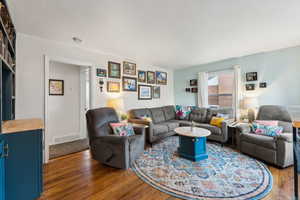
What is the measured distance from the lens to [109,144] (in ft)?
8.05

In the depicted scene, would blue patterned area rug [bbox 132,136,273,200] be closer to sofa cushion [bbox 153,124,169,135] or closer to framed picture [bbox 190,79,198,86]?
sofa cushion [bbox 153,124,169,135]

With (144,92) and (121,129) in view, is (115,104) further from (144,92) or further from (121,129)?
(144,92)

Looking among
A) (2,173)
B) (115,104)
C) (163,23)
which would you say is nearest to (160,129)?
(115,104)

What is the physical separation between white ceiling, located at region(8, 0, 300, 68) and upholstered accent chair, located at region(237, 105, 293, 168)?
1617 mm

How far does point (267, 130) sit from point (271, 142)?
0.40 meters

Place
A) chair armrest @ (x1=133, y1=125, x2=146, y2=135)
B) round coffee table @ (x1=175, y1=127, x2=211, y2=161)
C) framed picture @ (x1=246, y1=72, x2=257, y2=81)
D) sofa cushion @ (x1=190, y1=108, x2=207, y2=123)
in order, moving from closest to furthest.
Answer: round coffee table @ (x1=175, y1=127, x2=211, y2=161) → chair armrest @ (x1=133, y1=125, x2=146, y2=135) → framed picture @ (x1=246, y1=72, x2=257, y2=81) → sofa cushion @ (x1=190, y1=108, x2=207, y2=123)

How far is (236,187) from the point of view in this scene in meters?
1.87

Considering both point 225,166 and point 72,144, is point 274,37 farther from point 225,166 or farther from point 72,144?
point 72,144

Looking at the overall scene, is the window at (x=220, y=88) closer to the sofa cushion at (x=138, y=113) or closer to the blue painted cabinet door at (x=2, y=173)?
the sofa cushion at (x=138, y=113)

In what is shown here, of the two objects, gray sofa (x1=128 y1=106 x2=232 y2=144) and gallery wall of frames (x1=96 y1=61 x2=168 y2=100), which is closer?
gray sofa (x1=128 y1=106 x2=232 y2=144)

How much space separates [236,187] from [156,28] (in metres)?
2.66

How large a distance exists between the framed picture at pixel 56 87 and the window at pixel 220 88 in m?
4.70

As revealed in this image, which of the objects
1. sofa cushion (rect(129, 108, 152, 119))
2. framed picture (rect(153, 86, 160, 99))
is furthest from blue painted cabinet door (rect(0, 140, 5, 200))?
framed picture (rect(153, 86, 160, 99))

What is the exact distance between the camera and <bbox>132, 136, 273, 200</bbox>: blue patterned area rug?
1.78 meters
